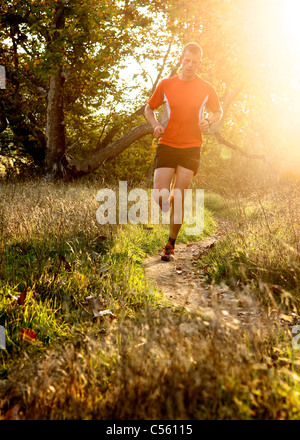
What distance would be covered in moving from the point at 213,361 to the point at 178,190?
11.7 ft

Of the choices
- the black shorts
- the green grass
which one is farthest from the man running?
the green grass

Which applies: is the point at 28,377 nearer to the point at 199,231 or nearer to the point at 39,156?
the point at 199,231

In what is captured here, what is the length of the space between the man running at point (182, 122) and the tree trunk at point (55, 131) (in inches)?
316

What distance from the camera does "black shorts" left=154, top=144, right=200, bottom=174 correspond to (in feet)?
16.1

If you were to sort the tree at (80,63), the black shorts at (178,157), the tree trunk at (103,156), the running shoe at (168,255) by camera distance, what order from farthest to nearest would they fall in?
the tree trunk at (103,156), the tree at (80,63), the running shoe at (168,255), the black shorts at (178,157)

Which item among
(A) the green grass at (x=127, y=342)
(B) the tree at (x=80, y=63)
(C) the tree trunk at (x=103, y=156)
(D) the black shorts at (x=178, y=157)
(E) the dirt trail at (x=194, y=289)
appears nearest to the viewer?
(A) the green grass at (x=127, y=342)

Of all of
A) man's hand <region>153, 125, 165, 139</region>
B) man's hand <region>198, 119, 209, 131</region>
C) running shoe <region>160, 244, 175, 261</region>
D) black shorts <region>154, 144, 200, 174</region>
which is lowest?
running shoe <region>160, 244, 175, 261</region>

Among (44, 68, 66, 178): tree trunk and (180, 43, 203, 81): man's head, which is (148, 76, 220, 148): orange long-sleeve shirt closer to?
(180, 43, 203, 81): man's head

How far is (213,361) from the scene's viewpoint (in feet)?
5.49

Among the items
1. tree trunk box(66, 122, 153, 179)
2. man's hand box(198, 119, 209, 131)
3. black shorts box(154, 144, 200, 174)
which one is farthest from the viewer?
tree trunk box(66, 122, 153, 179)

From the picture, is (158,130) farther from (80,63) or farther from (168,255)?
(80,63)

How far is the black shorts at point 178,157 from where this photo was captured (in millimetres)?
4902

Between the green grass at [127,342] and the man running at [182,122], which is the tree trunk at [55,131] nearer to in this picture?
the green grass at [127,342]

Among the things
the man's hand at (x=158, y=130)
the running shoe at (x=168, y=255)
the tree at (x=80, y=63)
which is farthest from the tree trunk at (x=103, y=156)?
the running shoe at (x=168, y=255)
